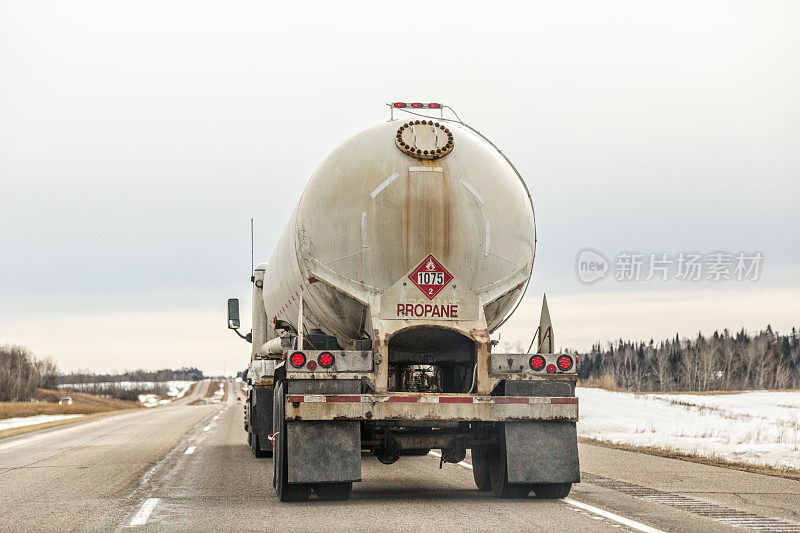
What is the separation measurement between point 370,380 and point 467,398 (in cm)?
105

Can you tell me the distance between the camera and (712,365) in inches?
4604

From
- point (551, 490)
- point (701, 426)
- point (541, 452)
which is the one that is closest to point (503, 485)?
point (551, 490)

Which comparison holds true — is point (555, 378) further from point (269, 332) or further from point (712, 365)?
point (712, 365)

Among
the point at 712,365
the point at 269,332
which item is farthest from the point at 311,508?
the point at 712,365

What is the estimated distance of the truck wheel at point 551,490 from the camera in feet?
34.3

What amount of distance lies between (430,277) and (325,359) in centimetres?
146

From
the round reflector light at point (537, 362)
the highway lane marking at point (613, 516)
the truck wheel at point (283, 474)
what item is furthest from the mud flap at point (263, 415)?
the highway lane marking at point (613, 516)

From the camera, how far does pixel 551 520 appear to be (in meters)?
8.77

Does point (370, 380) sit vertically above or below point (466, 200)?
below

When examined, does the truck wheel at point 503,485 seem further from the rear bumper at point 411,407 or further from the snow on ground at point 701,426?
the snow on ground at point 701,426

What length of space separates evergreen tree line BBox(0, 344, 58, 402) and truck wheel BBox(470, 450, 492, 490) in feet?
380

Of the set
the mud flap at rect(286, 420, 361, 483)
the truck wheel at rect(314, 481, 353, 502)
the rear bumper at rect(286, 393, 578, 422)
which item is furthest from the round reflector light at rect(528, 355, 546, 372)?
the truck wheel at rect(314, 481, 353, 502)

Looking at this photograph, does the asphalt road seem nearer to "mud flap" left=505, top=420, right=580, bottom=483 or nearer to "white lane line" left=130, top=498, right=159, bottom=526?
"white lane line" left=130, top=498, right=159, bottom=526

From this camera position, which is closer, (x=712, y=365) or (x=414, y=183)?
(x=414, y=183)
